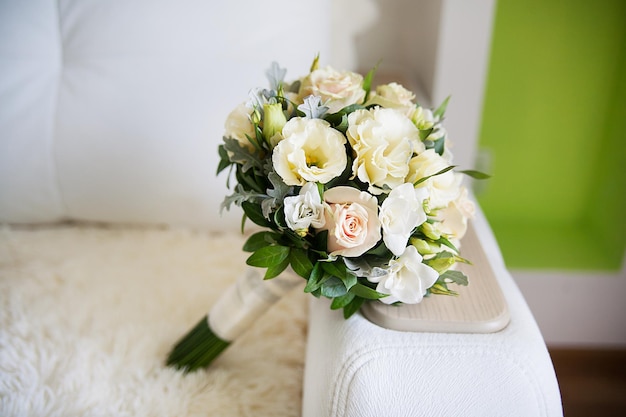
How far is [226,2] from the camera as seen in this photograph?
949mm

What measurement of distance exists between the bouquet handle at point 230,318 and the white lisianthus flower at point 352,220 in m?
0.17

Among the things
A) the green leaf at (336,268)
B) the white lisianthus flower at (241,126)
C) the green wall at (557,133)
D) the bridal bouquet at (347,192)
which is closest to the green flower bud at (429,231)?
the bridal bouquet at (347,192)

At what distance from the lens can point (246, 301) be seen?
0.78 metres

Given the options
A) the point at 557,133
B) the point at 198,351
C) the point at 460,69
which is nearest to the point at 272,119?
the point at 198,351

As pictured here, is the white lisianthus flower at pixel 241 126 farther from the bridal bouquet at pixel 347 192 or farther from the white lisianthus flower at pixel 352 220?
the white lisianthus flower at pixel 352 220

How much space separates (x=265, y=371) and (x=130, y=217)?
16.6 inches

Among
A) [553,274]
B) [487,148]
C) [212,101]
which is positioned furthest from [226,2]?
[553,274]

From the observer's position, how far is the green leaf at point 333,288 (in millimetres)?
615

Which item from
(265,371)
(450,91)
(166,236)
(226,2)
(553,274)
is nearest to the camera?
(265,371)

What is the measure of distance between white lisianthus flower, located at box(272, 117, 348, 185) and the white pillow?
0.40 meters

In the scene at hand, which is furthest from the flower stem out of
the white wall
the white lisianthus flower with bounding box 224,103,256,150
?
the white wall

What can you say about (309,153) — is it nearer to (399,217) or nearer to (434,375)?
(399,217)

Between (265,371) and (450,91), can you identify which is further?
(450,91)

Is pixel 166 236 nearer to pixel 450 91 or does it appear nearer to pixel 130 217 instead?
pixel 130 217
